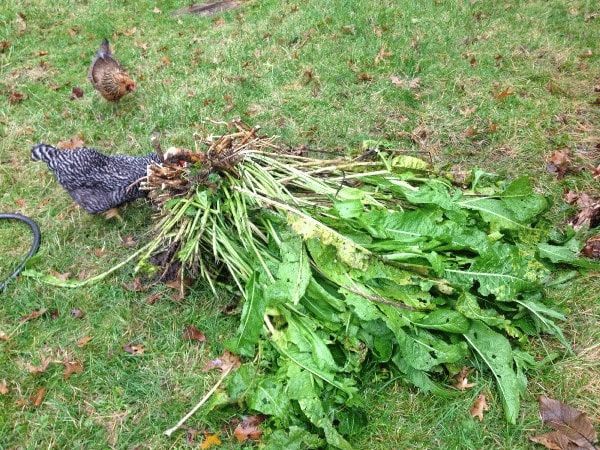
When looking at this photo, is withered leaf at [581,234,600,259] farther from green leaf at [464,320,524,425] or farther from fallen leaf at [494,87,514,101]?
fallen leaf at [494,87,514,101]

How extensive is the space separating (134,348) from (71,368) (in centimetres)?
37

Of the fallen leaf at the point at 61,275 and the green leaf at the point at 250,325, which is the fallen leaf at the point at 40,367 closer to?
the fallen leaf at the point at 61,275

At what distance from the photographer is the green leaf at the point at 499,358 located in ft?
8.54

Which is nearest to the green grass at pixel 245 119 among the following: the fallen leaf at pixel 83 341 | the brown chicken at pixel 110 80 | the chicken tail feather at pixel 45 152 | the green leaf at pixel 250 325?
the fallen leaf at pixel 83 341

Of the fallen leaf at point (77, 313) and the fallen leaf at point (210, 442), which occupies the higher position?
the fallen leaf at point (77, 313)

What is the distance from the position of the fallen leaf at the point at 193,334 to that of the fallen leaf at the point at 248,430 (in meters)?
0.66

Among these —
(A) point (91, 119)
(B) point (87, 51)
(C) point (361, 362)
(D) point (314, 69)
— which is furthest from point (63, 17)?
(C) point (361, 362)

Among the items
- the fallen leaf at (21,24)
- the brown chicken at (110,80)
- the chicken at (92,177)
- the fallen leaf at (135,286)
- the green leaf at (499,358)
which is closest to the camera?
the green leaf at (499,358)

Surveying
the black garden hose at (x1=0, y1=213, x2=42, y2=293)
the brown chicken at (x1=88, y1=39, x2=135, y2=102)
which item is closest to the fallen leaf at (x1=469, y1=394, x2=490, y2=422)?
the black garden hose at (x1=0, y1=213, x2=42, y2=293)

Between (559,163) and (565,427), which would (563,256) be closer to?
(565,427)

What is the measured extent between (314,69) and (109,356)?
3801 mm

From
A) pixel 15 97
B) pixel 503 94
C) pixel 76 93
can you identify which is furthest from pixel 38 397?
pixel 503 94

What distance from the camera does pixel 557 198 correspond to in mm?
3803

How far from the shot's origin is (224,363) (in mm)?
2979
